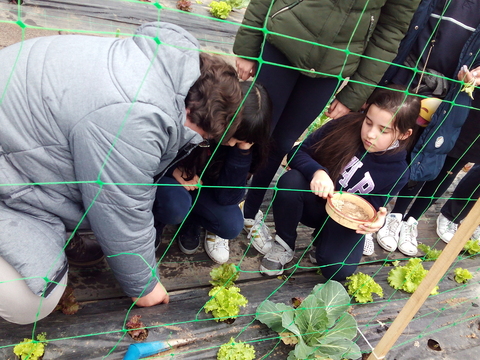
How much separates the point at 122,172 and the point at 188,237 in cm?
90

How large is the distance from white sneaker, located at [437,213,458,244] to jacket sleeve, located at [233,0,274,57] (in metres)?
1.96

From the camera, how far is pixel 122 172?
3.80 feet

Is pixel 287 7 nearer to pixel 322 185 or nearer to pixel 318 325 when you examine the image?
pixel 322 185

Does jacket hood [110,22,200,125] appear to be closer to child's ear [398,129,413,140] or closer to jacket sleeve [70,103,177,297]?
jacket sleeve [70,103,177,297]

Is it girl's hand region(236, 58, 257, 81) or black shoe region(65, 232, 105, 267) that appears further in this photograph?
girl's hand region(236, 58, 257, 81)

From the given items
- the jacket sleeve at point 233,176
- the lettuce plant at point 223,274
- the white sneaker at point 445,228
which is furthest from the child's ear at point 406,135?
the white sneaker at point 445,228

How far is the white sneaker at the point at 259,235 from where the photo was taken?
2174mm

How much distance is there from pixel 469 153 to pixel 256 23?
4.83ft

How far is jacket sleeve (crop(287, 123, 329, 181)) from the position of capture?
187cm

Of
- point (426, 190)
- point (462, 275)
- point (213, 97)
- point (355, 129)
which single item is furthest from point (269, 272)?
point (426, 190)

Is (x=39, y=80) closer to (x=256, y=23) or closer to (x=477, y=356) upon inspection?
(x=256, y=23)

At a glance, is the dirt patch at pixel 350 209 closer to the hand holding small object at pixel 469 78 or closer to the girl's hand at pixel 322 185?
the girl's hand at pixel 322 185

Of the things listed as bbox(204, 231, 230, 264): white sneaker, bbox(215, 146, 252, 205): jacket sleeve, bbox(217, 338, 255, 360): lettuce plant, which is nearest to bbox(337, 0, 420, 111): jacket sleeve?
bbox(215, 146, 252, 205): jacket sleeve

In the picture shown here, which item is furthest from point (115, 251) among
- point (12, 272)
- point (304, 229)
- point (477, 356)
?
point (477, 356)
